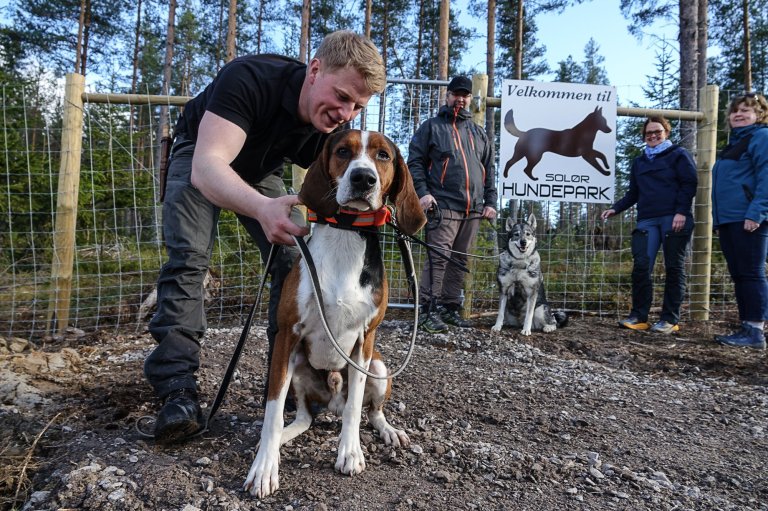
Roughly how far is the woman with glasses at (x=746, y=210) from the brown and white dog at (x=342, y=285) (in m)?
4.41

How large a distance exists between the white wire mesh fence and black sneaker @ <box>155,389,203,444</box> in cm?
318

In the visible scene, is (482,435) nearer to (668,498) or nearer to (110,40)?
(668,498)

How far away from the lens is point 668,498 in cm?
196

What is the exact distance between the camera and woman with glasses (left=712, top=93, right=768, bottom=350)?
4797mm

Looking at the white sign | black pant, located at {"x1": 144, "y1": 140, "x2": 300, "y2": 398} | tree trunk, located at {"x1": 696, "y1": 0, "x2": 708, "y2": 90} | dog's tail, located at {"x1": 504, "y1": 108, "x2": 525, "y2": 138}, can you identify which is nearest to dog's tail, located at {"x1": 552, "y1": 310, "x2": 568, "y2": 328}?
the white sign

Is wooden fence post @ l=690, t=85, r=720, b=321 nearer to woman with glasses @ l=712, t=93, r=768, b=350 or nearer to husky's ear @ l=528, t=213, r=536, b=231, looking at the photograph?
→ woman with glasses @ l=712, t=93, r=768, b=350

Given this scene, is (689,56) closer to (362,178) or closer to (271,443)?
(362,178)

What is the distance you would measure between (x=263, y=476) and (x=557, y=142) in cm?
527

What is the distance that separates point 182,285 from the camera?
8.18 ft

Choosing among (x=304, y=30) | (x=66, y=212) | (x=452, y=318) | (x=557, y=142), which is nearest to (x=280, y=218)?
(x=452, y=318)

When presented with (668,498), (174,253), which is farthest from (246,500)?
(668,498)

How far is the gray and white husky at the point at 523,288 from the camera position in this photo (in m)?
5.70

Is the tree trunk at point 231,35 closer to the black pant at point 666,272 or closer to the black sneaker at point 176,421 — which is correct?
the black pant at point 666,272

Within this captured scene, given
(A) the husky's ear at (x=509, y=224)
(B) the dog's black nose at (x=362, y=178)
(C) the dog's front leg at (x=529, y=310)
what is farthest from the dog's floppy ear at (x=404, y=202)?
(A) the husky's ear at (x=509, y=224)
